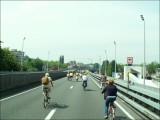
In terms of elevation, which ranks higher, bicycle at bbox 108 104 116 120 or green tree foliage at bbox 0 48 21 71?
green tree foliage at bbox 0 48 21 71

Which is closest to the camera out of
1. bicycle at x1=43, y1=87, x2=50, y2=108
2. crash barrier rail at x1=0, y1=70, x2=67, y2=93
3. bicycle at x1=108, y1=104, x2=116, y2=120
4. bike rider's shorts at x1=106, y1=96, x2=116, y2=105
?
bicycle at x1=108, y1=104, x2=116, y2=120

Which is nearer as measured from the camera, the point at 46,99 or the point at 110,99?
the point at 110,99

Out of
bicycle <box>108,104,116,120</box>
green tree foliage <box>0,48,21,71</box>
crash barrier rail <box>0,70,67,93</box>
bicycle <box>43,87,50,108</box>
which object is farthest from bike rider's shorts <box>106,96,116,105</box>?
green tree foliage <box>0,48,21,71</box>

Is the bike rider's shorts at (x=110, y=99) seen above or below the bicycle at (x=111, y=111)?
above

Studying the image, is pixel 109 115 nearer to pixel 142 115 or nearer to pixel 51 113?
pixel 142 115

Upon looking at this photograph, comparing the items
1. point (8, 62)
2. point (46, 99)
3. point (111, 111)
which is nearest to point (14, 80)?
point (46, 99)

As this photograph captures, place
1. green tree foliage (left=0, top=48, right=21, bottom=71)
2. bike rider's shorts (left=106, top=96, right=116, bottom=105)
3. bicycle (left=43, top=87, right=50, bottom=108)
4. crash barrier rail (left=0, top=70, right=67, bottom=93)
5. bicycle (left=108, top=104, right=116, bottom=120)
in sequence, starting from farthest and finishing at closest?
green tree foliage (left=0, top=48, right=21, bottom=71)
crash barrier rail (left=0, top=70, right=67, bottom=93)
bicycle (left=43, top=87, right=50, bottom=108)
bike rider's shorts (left=106, top=96, right=116, bottom=105)
bicycle (left=108, top=104, right=116, bottom=120)

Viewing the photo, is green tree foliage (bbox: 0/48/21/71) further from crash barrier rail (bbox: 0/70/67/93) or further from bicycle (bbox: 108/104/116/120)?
bicycle (bbox: 108/104/116/120)

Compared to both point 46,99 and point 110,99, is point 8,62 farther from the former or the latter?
point 110,99

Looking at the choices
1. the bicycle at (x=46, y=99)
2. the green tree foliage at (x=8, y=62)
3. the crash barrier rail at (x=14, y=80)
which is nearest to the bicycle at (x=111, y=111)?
the bicycle at (x=46, y=99)

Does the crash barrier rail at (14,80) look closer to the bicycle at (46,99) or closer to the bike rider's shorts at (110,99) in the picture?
the bicycle at (46,99)

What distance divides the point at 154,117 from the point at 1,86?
44.4 ft

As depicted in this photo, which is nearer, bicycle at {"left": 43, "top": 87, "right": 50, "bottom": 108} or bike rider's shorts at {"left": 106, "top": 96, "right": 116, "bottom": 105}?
bike rider's shorts at {"left": 106, "top": 96, "right": 116, "bottom": 105}

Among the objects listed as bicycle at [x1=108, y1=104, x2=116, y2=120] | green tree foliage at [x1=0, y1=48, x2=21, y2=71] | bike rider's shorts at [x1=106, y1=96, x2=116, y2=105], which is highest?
green tree foliage at [x1=0, y1=48, x2=21, y2=71]
